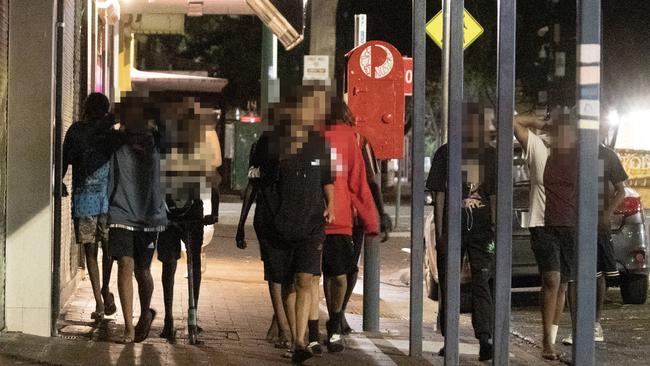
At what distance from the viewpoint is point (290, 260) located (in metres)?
8.35

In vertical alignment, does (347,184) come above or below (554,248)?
above

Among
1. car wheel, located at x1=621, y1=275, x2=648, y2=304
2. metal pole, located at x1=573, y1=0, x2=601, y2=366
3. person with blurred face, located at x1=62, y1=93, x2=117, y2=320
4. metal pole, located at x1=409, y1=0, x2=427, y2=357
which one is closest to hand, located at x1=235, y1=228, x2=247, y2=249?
person with blurred face, located at x1=62, y1=93, x2=117, y2=320

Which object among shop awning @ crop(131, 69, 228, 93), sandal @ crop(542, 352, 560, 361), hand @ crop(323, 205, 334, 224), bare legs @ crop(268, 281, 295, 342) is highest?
shop awning @ crop(131, 69, 228, 93)

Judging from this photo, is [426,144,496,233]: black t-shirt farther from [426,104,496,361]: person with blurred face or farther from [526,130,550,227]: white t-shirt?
[526,130,550,227]: white t-shirt

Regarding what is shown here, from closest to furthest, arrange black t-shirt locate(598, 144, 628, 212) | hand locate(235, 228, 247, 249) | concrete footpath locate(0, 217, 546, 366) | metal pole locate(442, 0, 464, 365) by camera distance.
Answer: metal pole locate(442, 0, 464, 365), concrete footpath locate(0, 217, 546, 366), hand locate(235, 228, 247, 249), black t-shirt locate(598, 144, 628, 212)

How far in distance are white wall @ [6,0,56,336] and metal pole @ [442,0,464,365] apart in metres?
3.02

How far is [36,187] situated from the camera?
876cm

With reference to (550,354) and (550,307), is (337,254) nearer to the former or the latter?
(550,307)

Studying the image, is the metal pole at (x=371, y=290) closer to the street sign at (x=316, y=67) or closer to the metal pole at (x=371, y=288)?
the metal pole at (x=371, y=288)

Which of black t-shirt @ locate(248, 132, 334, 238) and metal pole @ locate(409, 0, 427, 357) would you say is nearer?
black t-shirt @ locate(248, 132, 334, 238)

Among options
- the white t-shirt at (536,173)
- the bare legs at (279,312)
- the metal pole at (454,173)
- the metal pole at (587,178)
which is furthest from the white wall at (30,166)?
the metal pole at (587,178)

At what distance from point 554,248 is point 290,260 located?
1947 millimetres

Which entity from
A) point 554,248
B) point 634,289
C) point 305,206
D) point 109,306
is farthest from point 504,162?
point 634,289

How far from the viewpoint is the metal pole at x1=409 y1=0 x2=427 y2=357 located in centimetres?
863
